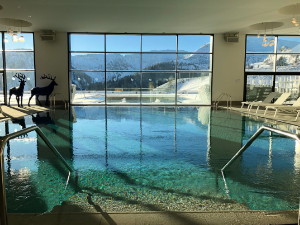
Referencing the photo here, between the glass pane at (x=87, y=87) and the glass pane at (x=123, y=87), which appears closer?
the glass pane at (x=87, y=87)

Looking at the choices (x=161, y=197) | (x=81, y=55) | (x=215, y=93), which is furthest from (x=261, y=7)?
(x=81, y=55)

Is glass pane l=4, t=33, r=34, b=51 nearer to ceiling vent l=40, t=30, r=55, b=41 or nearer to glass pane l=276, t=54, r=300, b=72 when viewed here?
ceiling vent l=40, t=30, r=55, b=41

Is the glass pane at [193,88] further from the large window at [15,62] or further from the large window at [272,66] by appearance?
the large window at [15,62]

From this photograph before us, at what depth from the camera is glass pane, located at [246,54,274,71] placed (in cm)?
1346

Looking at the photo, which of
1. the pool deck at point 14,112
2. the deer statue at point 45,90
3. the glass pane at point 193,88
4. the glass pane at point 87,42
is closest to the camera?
the pool deck at point 14,112

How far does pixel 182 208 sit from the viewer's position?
2387 millimetres

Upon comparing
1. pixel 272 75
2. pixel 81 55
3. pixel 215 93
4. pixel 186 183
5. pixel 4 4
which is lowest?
pixel 186 183

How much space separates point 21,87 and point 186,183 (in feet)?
34.0

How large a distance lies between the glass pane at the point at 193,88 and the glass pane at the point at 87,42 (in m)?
4.48

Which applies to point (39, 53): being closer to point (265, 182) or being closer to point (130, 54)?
point (130, 54)

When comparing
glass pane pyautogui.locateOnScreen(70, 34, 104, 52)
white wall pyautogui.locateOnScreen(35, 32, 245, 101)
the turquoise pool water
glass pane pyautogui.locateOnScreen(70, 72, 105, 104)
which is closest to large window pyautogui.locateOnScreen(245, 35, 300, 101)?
white wall pyautogui.locateOnScreen(35, 32, 245, 101)

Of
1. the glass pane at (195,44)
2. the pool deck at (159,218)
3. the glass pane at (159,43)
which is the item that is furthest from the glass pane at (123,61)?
the pool deck at (159,218)

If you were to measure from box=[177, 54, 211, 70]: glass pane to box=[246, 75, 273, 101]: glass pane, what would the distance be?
7.82ft

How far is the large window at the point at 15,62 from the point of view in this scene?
1276 centimetres
